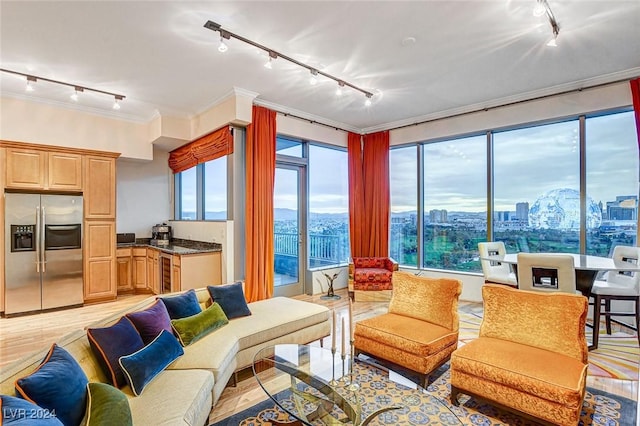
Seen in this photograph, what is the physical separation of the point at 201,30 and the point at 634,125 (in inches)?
205

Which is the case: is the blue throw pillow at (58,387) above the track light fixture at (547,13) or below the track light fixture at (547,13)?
below

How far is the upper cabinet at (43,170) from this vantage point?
446cm

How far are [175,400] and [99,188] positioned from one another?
4.51m

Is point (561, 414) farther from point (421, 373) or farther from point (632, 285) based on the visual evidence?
point (632, 285)

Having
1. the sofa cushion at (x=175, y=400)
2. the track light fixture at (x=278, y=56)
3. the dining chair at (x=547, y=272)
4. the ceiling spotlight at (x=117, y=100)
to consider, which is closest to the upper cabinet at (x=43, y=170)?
the ceiling spotlight at (x=117, y=100)

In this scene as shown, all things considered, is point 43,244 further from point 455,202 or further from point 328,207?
point 455,202

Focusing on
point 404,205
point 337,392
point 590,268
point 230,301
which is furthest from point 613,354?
point 230,301

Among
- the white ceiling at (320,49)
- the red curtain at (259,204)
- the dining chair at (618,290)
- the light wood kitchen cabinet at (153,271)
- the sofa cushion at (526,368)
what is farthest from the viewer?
the light wood kitchen cabinet at (153,271)

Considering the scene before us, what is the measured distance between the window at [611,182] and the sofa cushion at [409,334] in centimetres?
305

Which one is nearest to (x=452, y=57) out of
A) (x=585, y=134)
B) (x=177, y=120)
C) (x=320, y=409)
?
(x=585, y=134)

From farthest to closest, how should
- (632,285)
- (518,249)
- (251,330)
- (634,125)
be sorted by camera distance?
(518,249) → (634,125) → (632,285) → (251,330)

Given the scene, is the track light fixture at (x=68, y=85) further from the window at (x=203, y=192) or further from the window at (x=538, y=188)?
the window at (x=538, y=188)

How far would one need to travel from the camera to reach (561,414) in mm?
1928

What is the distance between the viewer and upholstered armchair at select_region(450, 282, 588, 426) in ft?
6.47
